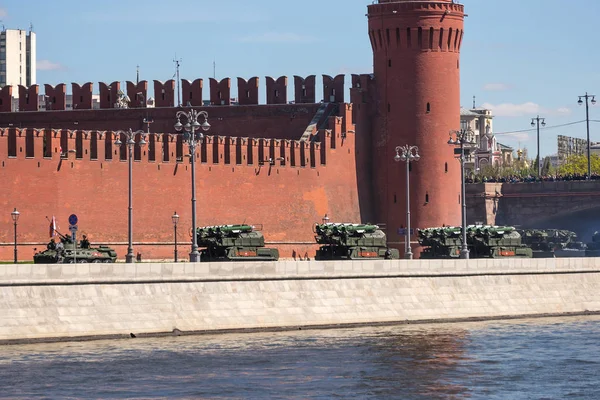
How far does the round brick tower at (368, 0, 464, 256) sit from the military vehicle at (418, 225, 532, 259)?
1205 centimetres

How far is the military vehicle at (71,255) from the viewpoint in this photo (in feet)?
157

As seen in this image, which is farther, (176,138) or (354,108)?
(354,108)

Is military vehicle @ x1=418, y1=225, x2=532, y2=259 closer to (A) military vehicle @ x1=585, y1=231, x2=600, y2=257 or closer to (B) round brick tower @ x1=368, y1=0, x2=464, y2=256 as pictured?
(A) military vehicle @ x1=585, y1=231, x2=600, y2=257

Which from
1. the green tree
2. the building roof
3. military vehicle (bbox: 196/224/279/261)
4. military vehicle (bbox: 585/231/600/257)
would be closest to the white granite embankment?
military vehicle (bbox: 196/224/279/261)

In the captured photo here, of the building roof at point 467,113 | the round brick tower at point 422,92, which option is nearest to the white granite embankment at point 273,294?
the round brick tower at point 422,92

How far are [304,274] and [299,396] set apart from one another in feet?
41.2

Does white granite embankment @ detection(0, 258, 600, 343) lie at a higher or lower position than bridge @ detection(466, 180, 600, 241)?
lower

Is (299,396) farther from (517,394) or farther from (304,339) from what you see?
(304,339)

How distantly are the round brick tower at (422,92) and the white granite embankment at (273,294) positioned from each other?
60.6ft

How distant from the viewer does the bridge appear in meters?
82.6

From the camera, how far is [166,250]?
63.1 m

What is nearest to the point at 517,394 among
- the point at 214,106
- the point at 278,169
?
the point at 278,169

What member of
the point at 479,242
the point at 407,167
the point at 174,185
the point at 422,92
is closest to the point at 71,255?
the point at 407,167

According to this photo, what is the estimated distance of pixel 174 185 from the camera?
6406 cm
